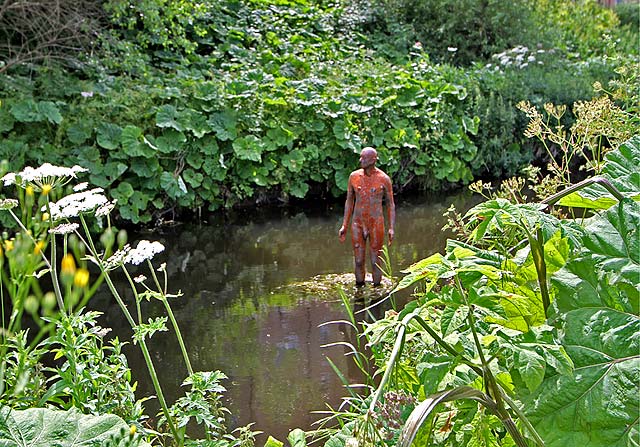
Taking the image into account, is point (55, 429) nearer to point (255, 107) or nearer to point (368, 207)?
point (368, 207)

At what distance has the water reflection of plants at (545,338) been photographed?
4.55ft

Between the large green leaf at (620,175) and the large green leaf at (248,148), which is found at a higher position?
the large green leaf at (620,175)

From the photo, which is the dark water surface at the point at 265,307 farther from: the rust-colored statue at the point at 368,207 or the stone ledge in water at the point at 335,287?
the rust-colored statue at the point at 368,207

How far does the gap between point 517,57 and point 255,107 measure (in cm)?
584

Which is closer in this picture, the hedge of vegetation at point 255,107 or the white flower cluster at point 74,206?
the white flower cluster at point 74,206

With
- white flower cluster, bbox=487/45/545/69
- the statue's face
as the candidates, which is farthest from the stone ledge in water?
white flower cluster, bbox=487/45/545/69

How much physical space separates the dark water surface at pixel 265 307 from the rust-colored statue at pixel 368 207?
562mm

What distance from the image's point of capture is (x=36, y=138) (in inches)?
373

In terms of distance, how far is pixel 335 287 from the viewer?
7.07 m

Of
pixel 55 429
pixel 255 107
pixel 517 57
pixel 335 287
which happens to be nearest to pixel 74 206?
pixel 55 429

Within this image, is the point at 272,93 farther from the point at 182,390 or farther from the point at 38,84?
the point at 182,390

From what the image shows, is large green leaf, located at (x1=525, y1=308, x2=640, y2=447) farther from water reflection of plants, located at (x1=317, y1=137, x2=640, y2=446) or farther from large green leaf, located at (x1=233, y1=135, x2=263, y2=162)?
large green leaf, located at (x1=233, y1=135, x2=263, y2=162)

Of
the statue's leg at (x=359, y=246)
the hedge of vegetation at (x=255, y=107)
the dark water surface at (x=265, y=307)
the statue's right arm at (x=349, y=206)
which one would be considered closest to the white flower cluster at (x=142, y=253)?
the dark water surface at (x=265, y=307)

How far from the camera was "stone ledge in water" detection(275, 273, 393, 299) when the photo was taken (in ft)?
22.5
